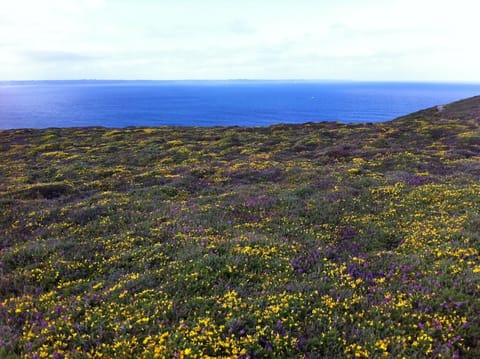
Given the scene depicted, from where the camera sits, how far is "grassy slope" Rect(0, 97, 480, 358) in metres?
6.93

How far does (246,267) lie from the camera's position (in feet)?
32.9

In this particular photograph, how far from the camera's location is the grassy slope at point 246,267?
693cm

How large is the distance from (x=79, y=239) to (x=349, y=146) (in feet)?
104

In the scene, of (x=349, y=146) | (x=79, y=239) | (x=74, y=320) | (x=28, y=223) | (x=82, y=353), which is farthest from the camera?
(x=349, y=146)

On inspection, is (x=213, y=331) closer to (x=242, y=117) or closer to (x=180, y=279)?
(x=180, y=279)

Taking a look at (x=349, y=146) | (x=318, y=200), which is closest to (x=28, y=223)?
(x=318, y=200)

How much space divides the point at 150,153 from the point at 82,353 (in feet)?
110

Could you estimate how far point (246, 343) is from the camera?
6.75 meters

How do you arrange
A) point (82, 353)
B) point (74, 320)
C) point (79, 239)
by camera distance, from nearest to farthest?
point (82, 353) < point (74, 320) < point (79, 239)

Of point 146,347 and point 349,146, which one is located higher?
point 349,146

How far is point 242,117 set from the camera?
193 metres

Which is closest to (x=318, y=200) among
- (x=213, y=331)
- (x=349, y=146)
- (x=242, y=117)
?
(x=213, y=331)

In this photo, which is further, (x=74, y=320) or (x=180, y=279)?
(x=180, y=279)

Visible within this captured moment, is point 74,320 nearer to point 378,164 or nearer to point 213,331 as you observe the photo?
point 213,331
